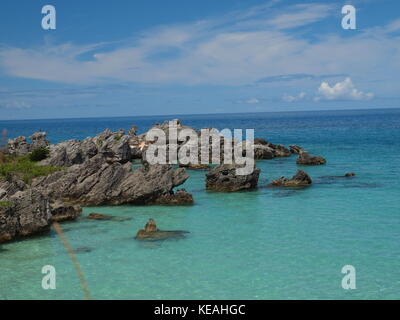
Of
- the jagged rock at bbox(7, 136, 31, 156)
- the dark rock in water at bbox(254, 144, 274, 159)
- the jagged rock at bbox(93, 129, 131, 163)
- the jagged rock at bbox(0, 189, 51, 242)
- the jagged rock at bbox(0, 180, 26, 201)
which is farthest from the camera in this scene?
the dark rock in water at bbox(254, 144, 274, 159)

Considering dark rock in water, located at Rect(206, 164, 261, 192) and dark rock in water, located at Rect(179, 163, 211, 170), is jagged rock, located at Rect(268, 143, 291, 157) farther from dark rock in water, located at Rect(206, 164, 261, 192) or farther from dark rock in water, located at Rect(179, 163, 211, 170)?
dark rock in water, located at Rect(206, 164, 261, 192)

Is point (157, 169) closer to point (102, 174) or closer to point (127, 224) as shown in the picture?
point (102, 174)

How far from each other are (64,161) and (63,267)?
30.0 metres

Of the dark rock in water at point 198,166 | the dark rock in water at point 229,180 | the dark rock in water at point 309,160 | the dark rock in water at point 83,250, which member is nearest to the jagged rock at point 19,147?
the dark rock in water at point 198,166

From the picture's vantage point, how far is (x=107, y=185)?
37.5 meters

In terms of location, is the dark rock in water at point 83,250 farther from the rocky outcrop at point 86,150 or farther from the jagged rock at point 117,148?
the jagged rock at point 117,148

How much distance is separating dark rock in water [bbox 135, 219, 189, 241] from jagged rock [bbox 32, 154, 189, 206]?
29.8ft

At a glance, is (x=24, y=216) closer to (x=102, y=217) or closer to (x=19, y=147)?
(x=102, y=217)

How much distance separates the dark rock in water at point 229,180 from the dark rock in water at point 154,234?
1514 centimetres

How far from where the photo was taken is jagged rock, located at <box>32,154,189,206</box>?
37062 millimetres

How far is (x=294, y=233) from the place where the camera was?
28.2 m

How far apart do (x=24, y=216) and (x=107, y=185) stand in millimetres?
10456

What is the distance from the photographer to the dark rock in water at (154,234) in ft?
89.1
